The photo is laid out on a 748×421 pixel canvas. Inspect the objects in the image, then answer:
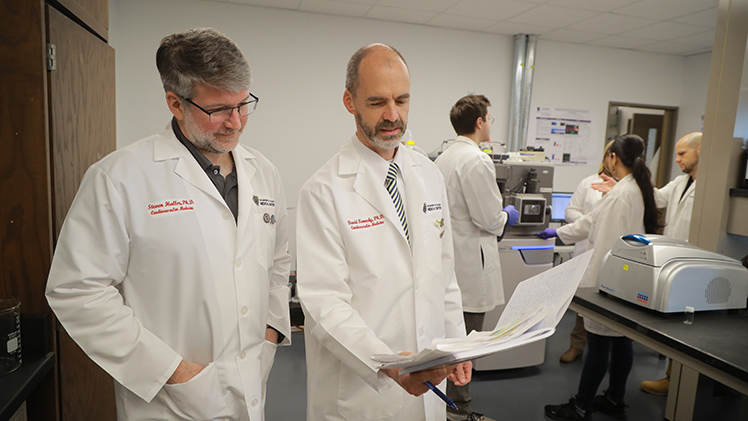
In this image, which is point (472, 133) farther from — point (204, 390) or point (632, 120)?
point (632, 120)

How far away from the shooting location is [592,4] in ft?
11.9

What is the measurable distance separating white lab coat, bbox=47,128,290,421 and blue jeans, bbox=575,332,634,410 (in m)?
1.83

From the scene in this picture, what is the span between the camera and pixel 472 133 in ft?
8.71

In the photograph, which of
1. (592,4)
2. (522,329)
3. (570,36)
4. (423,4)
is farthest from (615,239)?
(570,36)

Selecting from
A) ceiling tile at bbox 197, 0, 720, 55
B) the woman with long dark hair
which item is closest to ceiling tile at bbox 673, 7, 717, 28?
ceiling tile at bbox 197, 0, 720, 55

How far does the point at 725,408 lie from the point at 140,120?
428 centimetres

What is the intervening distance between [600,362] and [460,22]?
10.4 ft

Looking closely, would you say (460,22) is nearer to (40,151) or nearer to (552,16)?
(552,16)

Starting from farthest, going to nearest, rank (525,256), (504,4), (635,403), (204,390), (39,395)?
(504,4) → (525,256) → (635,403) → (39,395) → (204,390)

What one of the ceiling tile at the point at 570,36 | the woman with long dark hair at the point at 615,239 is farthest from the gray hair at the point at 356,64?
the ceiling tile at the point at 570,36

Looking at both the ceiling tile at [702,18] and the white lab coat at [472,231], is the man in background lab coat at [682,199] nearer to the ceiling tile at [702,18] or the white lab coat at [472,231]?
the white lab coat at [472,231]

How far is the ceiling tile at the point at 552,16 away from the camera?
12.3ft

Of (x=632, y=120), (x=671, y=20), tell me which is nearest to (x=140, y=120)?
(x=671, y=20)

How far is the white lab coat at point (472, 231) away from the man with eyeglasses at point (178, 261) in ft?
5.02
